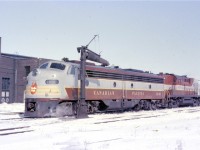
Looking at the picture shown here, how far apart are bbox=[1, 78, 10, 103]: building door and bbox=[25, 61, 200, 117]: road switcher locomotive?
2788 centimetres

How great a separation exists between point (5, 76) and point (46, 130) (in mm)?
40218

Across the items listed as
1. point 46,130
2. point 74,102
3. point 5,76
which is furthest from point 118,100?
point 5,76

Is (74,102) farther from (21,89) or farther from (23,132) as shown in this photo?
(21,89)

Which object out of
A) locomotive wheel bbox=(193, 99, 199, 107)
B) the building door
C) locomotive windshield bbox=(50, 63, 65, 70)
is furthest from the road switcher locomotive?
the building door

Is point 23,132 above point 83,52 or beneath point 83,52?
beneath

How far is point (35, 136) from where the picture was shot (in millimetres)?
11727

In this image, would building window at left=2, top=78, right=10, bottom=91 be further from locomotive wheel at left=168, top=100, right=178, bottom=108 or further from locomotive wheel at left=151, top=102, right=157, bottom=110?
locomotive wheel at left=151, top=102, right=157, bottom=110

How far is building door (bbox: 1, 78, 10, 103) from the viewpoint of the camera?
166ft

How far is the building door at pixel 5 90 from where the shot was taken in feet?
166

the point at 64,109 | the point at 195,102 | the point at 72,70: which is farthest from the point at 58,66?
the point at 195,102

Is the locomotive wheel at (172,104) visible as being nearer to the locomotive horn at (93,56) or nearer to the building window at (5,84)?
the locomotive horn at (93,56)

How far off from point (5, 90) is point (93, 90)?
107 feet

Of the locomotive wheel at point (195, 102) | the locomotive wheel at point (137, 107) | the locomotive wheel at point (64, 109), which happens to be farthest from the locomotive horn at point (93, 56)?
the locomotive wheel at point (195, 102)

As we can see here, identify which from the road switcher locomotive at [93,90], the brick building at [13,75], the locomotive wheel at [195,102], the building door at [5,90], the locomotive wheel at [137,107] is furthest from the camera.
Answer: the brick building at [13,75]
